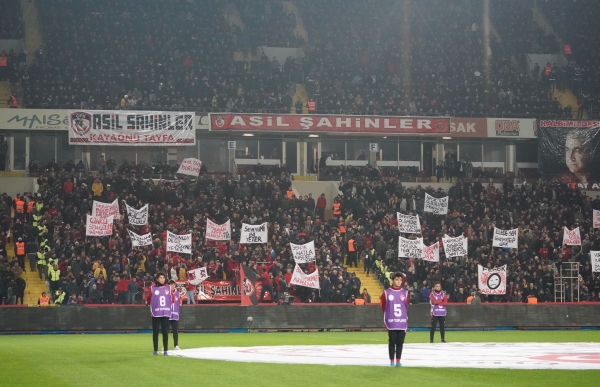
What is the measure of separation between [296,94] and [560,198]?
18.9m

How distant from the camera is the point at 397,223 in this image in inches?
1922

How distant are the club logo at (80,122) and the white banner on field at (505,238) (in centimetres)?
2284

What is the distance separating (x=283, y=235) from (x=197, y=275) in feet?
22.3

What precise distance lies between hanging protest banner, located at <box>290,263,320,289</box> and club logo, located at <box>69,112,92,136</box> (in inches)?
712

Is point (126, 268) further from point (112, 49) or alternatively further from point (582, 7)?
point (582, 7)

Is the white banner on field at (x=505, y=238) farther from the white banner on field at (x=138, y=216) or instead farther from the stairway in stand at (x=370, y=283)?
the white banner on field at (x=138, y=216)

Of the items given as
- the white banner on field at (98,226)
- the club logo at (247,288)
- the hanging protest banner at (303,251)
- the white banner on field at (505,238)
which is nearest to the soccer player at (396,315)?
the club logo at (247,288)

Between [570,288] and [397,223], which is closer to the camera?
[570,288]

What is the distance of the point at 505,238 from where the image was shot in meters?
45.7

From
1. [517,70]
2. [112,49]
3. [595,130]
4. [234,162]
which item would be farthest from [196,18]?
[595,130]

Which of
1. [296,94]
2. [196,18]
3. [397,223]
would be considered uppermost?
[196,18]

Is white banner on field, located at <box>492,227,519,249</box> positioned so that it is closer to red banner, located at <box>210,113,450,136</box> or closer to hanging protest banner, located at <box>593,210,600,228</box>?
hanging protest banner, located at <box>593,210,600,228</box>

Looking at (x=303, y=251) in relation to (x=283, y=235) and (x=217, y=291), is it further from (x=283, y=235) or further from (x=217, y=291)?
(x=217, y=291)

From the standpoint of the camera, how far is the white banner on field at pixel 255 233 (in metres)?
43.7
